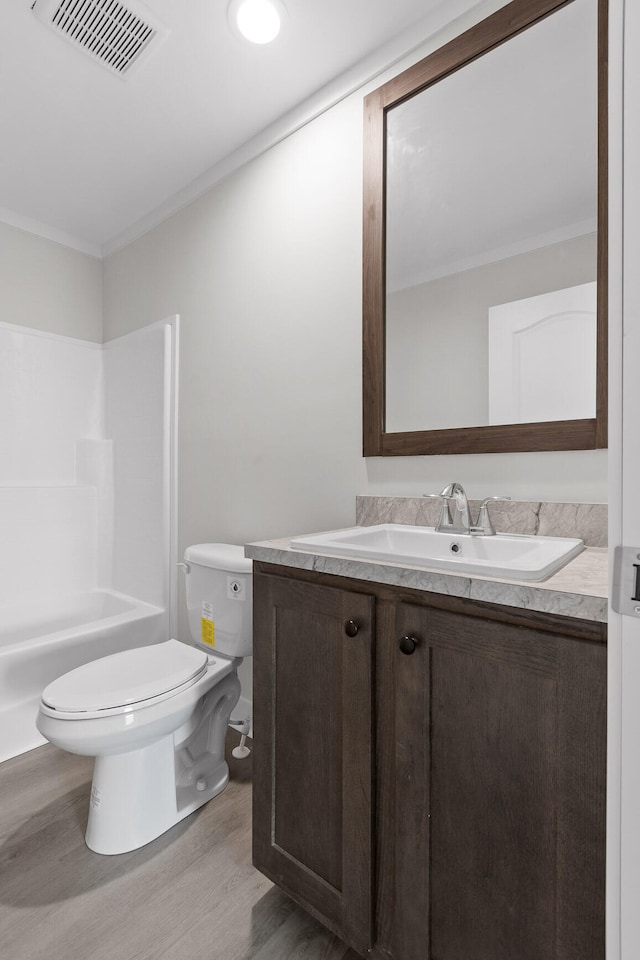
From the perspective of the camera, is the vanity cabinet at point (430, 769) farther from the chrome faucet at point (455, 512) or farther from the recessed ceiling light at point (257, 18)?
the recessed ceiling light at point (257, 18)

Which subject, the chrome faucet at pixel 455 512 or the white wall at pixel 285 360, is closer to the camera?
the chrome faucet at pixel 455 512

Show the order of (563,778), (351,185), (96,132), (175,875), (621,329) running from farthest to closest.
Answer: (96,132)
(351,185)
(175,875)
(563,778)
(621,329)

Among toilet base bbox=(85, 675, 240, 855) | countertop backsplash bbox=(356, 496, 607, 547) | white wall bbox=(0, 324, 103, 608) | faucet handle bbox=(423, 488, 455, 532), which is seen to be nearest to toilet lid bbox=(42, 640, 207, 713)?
toilet base bbox=(85, 675, 240, 855)

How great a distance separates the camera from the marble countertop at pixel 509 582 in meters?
0.73

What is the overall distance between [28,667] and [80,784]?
1.68 ft

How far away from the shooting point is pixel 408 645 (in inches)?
35.8

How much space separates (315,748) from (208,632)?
79cm

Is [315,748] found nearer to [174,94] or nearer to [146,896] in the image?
[146,896]

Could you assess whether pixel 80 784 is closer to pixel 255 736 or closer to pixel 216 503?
pixel 255 736

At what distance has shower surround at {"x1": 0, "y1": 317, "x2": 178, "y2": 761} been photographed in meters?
2.38

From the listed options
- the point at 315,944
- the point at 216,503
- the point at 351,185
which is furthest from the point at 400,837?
the point at 351,185

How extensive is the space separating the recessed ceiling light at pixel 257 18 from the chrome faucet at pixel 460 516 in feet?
4.73

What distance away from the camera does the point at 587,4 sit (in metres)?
1.18

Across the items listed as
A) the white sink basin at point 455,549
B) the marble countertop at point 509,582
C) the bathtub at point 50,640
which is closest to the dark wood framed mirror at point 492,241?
the white sink basin at point 455,549
